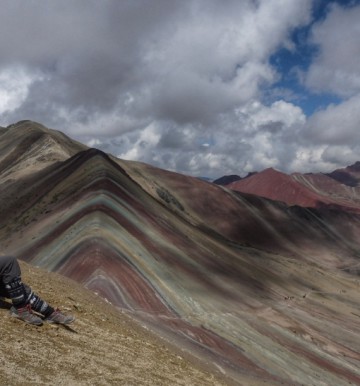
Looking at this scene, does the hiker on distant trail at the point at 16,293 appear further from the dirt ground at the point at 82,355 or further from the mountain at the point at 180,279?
the mountain at the point at 180,279

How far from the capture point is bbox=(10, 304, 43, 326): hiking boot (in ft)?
36.2

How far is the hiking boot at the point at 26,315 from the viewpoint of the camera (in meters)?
11.0

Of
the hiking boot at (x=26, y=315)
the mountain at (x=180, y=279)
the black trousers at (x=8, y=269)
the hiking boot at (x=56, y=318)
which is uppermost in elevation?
the mountain at (x=180, y=279)

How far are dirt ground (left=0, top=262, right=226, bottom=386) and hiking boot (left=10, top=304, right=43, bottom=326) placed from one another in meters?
0.11

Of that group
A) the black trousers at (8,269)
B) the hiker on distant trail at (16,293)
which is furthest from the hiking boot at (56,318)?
the black trousers at (8,269)

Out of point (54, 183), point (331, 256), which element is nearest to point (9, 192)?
point (54, 183)

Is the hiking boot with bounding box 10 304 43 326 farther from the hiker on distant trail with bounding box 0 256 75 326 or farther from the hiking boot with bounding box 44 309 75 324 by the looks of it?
the hiking boot with bounding box 44 309 75 324

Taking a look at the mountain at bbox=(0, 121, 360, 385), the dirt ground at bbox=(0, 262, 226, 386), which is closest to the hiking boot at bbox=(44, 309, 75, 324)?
the dirt ground at bbox=(0, 262, 226, 386)

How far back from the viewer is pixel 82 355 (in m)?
10.5

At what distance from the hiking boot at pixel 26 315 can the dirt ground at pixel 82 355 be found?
107 millimetres

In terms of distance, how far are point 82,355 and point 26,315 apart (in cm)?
174

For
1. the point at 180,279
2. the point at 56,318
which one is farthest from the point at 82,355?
the point at 180,279

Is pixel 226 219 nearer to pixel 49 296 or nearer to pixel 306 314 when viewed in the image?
pixel 306 314

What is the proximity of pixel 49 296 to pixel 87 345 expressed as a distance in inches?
146
